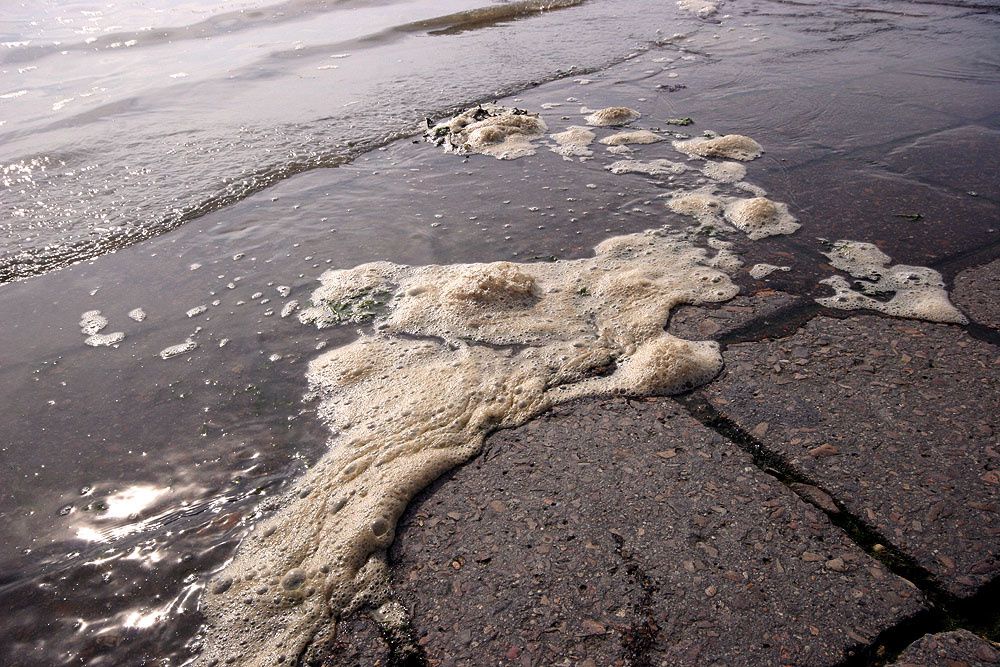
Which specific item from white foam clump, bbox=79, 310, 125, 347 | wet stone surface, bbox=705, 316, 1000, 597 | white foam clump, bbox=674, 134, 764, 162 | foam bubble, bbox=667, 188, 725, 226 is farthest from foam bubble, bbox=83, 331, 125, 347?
white foam clump, bbox=674, 134, 764, 162

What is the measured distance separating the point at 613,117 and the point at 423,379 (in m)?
3.53

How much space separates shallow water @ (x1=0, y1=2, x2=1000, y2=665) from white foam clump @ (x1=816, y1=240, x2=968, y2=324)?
13 cm

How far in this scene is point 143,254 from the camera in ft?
12.3

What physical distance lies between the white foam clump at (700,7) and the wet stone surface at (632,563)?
889 centimetres

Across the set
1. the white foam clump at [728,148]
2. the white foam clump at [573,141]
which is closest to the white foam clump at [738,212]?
the white foam clump at [728,148]

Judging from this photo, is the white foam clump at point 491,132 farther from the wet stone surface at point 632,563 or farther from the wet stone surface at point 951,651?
the wet stone surface at point 951,651

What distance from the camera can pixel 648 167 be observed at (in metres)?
4.18

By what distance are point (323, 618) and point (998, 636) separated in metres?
1.69

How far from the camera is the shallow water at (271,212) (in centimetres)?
203

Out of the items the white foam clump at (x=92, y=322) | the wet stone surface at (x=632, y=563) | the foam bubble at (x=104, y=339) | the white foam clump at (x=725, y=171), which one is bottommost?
the wet stone surface at (x=632, y=563)

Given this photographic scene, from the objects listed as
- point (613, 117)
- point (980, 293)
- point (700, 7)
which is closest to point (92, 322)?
point (613, 117)

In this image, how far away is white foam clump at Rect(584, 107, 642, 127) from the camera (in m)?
5.05

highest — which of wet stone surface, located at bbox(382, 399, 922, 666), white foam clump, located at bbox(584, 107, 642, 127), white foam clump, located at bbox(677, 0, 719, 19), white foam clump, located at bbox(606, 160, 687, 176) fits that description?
white foam clump, located at bbox(677, 0, 719, 19)

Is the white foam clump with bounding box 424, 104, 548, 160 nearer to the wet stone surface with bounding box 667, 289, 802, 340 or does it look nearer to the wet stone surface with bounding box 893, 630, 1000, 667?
the wet stone surface with bounding box 667, 289, 802, 340
